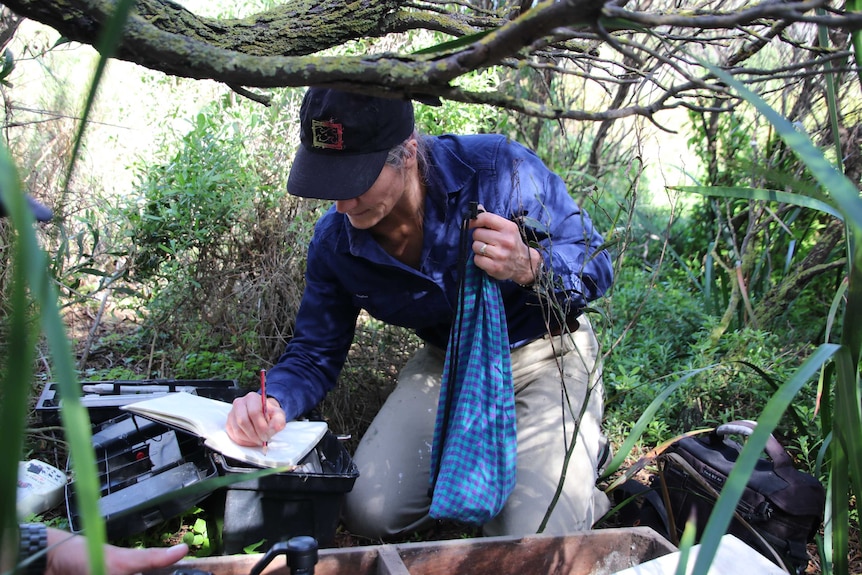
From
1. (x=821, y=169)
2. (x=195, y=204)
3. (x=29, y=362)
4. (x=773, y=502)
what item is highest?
(x=821, y=169)

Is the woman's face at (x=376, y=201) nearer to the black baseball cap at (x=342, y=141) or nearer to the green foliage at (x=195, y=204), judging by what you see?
the black baseball cap at (x=342, y=141)

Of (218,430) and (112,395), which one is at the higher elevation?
(218,430)

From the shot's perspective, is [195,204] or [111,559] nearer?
[111,559]

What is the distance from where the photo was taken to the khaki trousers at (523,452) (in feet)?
7.84

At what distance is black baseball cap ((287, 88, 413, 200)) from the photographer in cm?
210

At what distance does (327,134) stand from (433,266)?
23.7 inches

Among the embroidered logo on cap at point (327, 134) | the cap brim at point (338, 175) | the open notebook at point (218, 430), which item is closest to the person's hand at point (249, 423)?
the open notebook at point (218, 430)

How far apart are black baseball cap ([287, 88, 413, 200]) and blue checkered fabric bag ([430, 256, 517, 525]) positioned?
433 millimetres

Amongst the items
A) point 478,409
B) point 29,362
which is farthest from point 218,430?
point 29,362

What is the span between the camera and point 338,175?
2.13 meters

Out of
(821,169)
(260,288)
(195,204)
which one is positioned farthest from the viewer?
(260,288)

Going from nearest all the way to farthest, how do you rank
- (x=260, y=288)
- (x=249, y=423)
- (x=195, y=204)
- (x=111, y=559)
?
(x=111, y=559), (x=249, y=423), (x=195, y=204), (x=260, y=288)

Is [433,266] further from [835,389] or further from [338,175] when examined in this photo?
[835,389]

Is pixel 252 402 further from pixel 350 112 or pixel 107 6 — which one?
pixel 107 6
